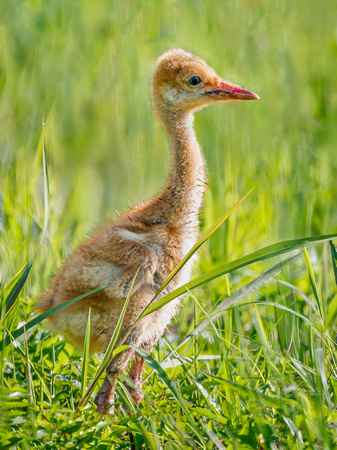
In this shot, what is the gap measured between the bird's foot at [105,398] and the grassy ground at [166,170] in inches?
1.3

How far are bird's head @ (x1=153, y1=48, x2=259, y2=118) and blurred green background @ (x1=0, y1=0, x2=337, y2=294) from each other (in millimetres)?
741

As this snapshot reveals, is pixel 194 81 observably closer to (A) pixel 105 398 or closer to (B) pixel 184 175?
(B) pixel 184 175

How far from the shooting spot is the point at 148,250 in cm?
200

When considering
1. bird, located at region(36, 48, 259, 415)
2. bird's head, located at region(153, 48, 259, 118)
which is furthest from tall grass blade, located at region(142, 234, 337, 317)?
bird's head, located at region(153, 48, 259, 118)

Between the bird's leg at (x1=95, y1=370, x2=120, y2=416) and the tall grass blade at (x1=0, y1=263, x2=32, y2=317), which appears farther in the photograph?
the bird's leg at (x1=95, y1=370, x2=120, y2=416)

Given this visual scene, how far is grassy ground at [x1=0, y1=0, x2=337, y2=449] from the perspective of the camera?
175cm

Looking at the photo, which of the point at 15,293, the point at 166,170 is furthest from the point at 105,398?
the point at 166,170

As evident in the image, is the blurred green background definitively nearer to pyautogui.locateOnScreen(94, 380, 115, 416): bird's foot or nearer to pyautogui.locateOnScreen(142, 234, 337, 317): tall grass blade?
pyautogui.locateOnScreen(94, 380, 115, 416): bird's foot

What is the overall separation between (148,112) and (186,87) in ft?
3.15

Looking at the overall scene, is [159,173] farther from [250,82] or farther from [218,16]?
[218,16]

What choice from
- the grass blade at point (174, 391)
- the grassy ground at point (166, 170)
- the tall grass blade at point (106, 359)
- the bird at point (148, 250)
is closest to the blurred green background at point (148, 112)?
the grassy ground at point (166, 170)

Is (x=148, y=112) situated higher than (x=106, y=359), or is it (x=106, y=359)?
(x=148, y=112)

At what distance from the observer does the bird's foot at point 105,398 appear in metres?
1.95

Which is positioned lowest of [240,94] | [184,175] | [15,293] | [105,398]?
[105,398]
